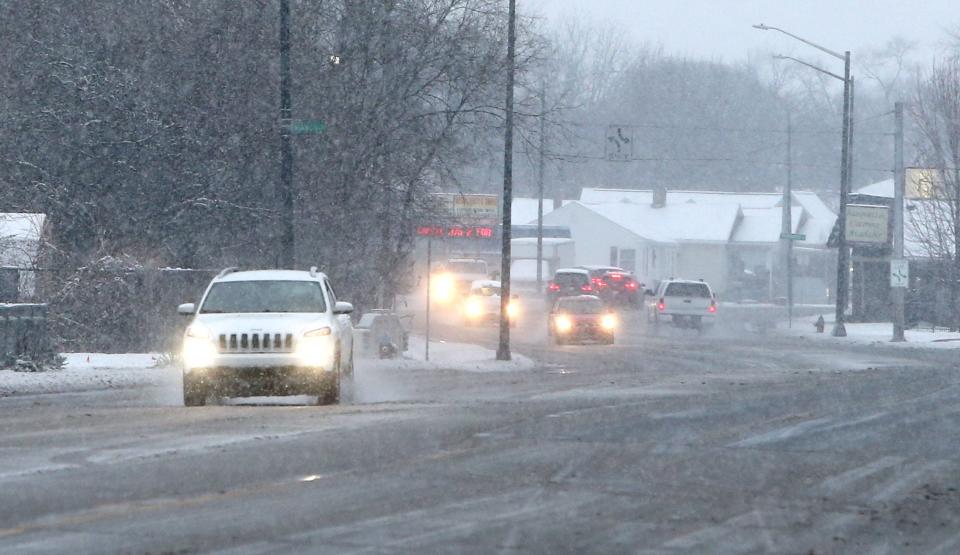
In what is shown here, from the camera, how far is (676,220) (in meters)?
92.4

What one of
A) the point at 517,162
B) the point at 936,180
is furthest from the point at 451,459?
the point at 517,162

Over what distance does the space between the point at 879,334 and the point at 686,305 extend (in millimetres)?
6659

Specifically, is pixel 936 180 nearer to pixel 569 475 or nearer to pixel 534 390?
pixel 534 390

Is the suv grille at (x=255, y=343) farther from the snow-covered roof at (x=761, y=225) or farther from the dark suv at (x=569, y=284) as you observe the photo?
the snow-covered roof at (x=761, y=225)

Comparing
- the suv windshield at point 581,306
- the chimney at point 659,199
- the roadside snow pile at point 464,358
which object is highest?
the chimney at point 659,199

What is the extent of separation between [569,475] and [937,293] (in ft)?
153

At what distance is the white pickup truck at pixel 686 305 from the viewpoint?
170 feet

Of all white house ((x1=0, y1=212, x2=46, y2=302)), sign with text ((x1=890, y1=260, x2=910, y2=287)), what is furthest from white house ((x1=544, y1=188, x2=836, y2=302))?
white house ((x1=0, y1=212, x2=46, y2=302))

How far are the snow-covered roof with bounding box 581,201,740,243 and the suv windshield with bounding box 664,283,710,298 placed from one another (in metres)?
37.0

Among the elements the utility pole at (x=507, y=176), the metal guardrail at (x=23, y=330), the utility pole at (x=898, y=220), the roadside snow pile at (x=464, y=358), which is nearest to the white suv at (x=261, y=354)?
the metal guardrail at (x=23, y=330)

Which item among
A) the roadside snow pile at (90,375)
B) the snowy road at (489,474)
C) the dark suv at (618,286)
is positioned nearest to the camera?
the snowy road at (489,474)

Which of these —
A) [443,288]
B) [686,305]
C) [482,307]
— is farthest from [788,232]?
[443,288]

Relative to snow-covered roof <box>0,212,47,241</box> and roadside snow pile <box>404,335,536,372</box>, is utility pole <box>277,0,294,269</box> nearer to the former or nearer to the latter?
roadside snow pile <box>404,335,536,372</box>

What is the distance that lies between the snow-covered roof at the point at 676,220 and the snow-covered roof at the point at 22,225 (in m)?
60.9
